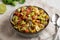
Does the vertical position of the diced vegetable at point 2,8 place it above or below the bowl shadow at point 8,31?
above

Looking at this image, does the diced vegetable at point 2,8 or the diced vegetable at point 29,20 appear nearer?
the diced vegetable at point 29,20

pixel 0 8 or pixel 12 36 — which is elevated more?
pixel 0 8

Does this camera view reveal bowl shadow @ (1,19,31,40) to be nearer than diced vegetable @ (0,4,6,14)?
Yes

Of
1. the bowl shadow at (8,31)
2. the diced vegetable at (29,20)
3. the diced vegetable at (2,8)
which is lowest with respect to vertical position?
the bowl shadow at (8,31)

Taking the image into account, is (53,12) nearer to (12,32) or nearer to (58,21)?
(58,21)

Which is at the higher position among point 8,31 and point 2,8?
point 2,8

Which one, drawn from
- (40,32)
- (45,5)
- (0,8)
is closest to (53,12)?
(45,5)

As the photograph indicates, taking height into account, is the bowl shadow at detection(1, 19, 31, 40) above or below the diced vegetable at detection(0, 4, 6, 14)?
below

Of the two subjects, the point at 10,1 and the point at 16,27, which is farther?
the point at 10,1

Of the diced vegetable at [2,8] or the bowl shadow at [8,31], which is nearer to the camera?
the bowl shadow at [8,31]

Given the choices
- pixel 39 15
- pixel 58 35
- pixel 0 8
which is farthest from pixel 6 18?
pixel 58 35

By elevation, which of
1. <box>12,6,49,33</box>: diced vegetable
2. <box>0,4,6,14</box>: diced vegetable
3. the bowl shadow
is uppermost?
<box>0,4,6,14</box>: diced vegetable
